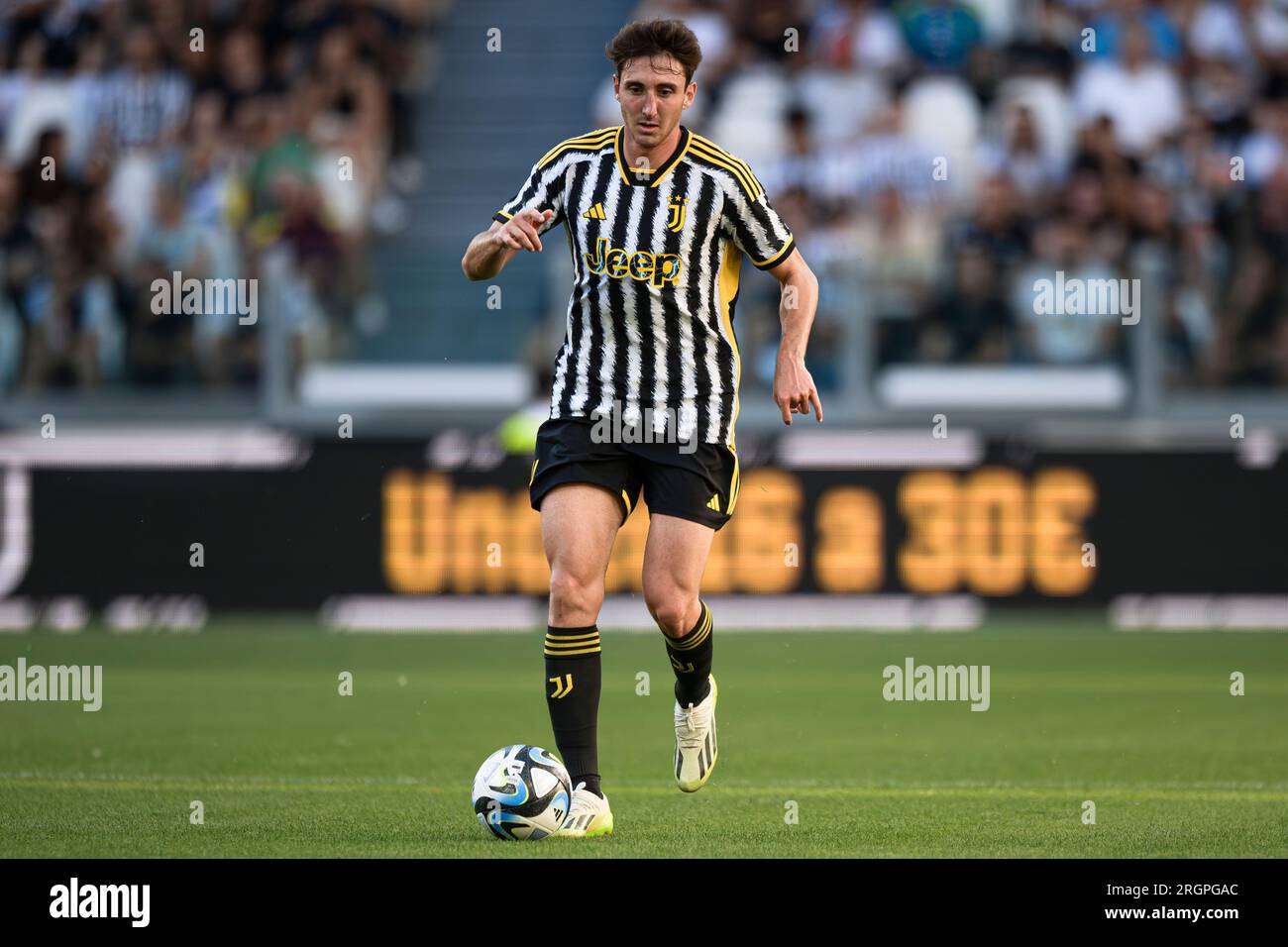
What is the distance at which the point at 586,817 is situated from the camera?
6551mm

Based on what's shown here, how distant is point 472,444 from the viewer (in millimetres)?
13805

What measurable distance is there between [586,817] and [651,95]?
6.91 ft

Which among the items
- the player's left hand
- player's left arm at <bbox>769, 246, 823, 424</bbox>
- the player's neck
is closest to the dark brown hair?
the player's neck

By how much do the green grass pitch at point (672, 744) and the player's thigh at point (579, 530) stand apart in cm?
78

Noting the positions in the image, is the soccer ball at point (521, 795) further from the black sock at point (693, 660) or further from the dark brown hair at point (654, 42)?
the dark brown hair at point (654, 42)

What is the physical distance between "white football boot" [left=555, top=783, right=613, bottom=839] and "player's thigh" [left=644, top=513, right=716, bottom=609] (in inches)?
24.6

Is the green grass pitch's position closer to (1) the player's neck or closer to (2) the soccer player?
(2) the soccer player

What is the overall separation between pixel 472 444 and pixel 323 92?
4.01m

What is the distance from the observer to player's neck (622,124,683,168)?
6.83m

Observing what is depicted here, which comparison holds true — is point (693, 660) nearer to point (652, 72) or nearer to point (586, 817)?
point (586, 817)

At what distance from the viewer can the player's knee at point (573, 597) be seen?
6613mm

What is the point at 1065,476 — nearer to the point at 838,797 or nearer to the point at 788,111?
the point at 788,111

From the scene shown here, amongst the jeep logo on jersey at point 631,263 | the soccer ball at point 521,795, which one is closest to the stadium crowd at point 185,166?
the jeep logo on jersey at point 631,263

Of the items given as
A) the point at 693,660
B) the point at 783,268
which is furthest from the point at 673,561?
the point at 783,268
